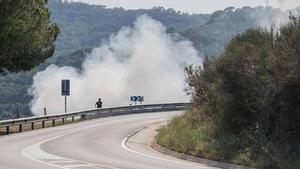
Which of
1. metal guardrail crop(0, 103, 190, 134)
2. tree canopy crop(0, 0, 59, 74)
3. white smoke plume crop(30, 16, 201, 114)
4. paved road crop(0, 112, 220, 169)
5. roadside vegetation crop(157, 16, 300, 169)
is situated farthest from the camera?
white smoke plume crop(30, 16, 201, 114)

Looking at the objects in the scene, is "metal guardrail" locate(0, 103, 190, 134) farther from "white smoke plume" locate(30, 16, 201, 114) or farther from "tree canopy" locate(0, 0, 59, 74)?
"white smoke plume" locate(30, 16, 201, 114)

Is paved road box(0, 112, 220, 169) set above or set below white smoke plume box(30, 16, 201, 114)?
below

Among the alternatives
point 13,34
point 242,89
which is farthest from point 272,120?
point 13,34

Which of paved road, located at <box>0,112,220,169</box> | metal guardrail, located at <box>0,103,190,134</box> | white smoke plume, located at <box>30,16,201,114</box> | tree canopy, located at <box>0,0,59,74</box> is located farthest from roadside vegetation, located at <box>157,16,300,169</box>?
white smoke plume, located at <box>30,16,201,114</box>

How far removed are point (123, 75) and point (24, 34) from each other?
135 metres

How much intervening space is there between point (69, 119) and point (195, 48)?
135538 millimetres

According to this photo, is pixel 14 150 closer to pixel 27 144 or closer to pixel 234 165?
pixel 27 144

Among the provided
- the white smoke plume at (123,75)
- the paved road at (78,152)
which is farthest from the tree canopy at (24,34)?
the white smoke plume at (123,75)

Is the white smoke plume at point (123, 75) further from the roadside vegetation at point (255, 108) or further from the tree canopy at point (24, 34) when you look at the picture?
the roadside vegetation at point (255, 108)

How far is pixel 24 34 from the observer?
125 feet

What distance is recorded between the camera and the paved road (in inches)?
840

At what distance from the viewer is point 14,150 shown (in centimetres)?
2688

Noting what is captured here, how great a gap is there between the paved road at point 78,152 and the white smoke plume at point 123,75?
12020 cm

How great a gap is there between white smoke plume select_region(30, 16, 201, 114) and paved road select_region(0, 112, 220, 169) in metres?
120
